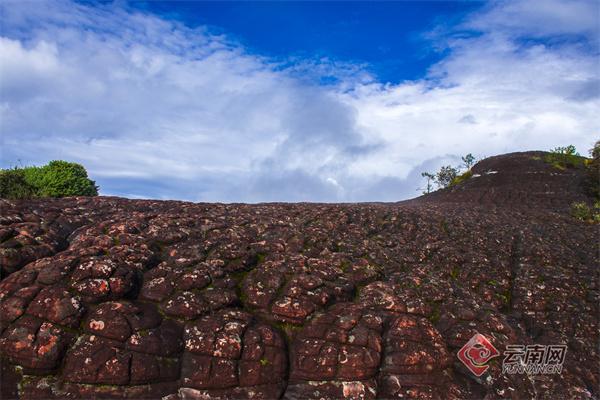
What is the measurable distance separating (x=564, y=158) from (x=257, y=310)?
2057 inches

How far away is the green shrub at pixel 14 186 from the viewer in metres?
25.8

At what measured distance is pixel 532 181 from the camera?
45625 mm

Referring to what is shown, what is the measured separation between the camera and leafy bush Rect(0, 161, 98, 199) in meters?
27.3

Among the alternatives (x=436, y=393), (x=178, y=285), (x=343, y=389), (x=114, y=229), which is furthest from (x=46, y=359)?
(x=436, y=393)

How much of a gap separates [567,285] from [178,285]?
50.6ft

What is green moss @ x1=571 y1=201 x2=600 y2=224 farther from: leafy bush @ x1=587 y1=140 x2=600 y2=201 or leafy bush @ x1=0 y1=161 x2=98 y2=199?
leafy bush @ x1=0 y1=161 x2=98 y2=199

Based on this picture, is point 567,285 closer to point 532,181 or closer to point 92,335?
point 92,335
